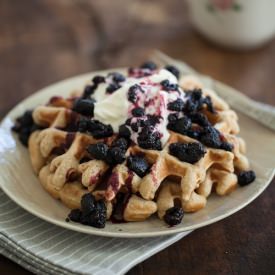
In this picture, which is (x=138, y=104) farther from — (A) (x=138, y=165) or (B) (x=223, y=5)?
(B) (x=223, y=5)

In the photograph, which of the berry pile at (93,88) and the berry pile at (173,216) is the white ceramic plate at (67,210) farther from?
the berry pile at (93,88)

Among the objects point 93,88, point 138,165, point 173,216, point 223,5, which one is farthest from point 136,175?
point 223,5

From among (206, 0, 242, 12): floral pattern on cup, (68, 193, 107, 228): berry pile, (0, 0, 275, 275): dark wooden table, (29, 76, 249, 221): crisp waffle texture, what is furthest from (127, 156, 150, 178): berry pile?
(206, 0, 242, 12): floral pattern on cup

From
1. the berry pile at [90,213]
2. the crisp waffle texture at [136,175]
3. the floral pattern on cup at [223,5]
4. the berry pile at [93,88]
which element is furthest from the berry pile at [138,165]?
the floral pattern on cup at [223,5]

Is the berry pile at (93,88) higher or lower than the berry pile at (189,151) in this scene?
higher

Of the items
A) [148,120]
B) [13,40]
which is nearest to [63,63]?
[13,40]

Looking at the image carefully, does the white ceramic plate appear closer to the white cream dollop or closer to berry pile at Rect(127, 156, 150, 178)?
berry pile at Rect(127, 156, 150, 178)
